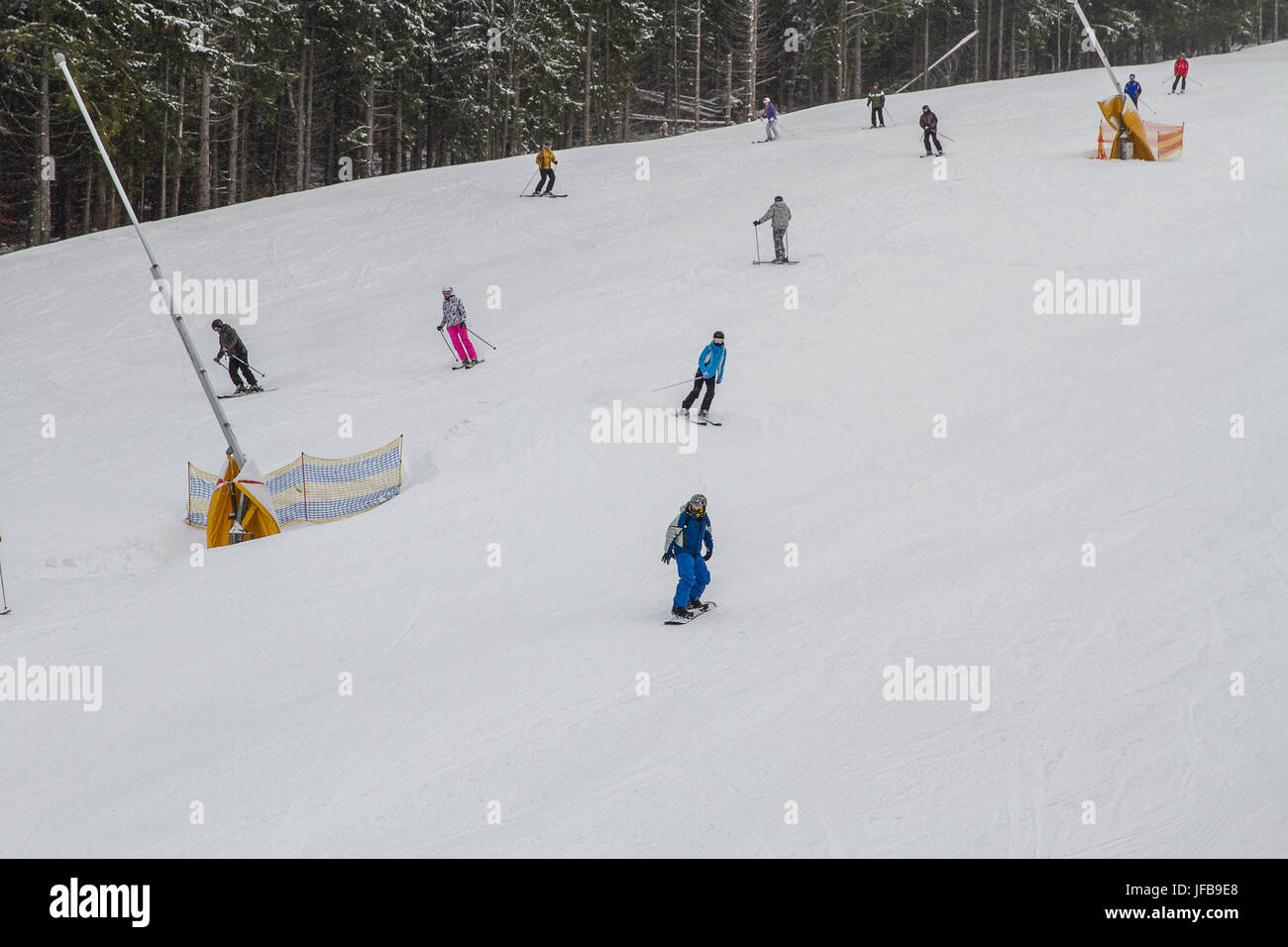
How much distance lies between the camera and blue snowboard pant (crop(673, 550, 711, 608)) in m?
8.79

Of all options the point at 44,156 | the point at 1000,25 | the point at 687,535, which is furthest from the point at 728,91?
the point at 687,535

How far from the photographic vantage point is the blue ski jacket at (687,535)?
28.8 feet

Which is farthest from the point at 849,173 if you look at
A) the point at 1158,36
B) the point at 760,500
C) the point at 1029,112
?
the point at 1158,36

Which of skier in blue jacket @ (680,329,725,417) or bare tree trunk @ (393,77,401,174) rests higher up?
bare tree trunk @ (393,77,401,174)

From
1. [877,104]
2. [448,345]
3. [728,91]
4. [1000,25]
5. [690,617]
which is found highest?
[1000,25]

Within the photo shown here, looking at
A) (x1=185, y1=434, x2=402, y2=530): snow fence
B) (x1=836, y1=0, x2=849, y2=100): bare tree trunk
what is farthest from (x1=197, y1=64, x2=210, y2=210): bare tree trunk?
(x1=836, y1=0, x2=849, y2=100): bare tree trunk

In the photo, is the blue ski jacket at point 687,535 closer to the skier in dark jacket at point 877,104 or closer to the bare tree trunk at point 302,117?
the skier in dark jacket at point 877,104

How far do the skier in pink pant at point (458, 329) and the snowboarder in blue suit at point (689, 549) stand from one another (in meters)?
8.43

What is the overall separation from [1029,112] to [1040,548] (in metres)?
23.1

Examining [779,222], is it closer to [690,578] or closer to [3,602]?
[690,578]

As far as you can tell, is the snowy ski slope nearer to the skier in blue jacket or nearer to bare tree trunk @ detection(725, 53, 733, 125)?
the skier in blue jacket

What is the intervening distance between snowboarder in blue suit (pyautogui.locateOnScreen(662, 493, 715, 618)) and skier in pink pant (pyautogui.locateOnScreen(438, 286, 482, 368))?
843 cm

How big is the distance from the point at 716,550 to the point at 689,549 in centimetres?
175

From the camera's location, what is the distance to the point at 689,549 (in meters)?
8.78
